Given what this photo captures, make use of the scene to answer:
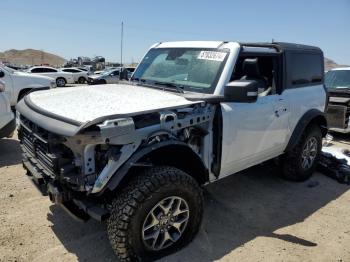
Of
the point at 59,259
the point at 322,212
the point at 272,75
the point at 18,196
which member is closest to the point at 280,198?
the point at 322,212

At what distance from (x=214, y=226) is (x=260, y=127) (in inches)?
50.5

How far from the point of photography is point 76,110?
3.12 meters

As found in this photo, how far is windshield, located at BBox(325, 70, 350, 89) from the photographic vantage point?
29.4 ft

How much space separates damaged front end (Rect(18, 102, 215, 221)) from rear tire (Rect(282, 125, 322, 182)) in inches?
85.1

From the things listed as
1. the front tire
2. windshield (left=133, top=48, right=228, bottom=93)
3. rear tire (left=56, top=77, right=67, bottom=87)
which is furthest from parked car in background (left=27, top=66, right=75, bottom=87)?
the front tire

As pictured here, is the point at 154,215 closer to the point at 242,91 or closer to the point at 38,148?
the point at 38,148

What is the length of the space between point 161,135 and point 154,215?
27.8 inches

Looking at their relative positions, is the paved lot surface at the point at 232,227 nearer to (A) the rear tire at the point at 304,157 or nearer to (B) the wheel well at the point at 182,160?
(A) the rear tire at the point at 304,157

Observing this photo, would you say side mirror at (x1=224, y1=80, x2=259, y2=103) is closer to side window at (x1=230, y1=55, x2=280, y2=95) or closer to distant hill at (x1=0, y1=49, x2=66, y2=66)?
side window at (x1=230, y1=55, x2=280, y2=95)

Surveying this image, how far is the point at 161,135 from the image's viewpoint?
10.4ft

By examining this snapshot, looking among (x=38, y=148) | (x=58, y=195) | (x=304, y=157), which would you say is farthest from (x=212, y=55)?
(x=304, y=157)

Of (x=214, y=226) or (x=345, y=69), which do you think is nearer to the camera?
(x=214, y=226)

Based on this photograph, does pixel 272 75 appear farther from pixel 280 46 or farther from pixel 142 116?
pixel 142 116

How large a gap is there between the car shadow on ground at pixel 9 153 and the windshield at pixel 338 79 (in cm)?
744
